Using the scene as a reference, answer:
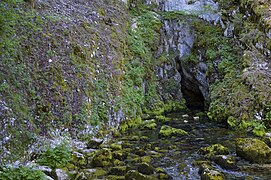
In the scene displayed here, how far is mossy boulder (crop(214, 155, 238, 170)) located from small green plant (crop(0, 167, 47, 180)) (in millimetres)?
3473

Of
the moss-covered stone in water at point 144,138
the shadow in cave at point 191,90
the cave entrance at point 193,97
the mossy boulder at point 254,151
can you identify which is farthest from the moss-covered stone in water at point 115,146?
the cave entrance at point 193,97

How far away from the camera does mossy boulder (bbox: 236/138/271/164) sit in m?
6.01

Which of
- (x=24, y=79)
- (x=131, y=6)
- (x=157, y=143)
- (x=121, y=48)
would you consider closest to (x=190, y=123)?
(x=157, y=143)

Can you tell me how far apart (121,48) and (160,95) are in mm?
3509

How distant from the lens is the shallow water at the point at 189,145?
5531mm

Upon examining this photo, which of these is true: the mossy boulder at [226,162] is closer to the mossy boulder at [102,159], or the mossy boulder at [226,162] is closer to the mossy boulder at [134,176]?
the mossy boulder at [134,176]

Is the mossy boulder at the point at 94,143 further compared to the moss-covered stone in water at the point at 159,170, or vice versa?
the mossy boulder at the point at 94,143

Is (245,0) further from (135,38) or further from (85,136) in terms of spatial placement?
(85,136)

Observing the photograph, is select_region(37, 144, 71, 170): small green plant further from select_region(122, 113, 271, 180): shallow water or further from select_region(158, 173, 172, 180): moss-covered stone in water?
select_region(158, 173, 172, 180): moss-covered stone in water

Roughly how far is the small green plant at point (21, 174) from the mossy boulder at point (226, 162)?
137 inches

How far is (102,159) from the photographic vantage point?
5.89 m

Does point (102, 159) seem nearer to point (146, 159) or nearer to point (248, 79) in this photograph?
point (146, 159)

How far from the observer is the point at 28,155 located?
17.2 feet

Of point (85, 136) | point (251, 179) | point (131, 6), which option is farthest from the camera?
point (131, 6)
